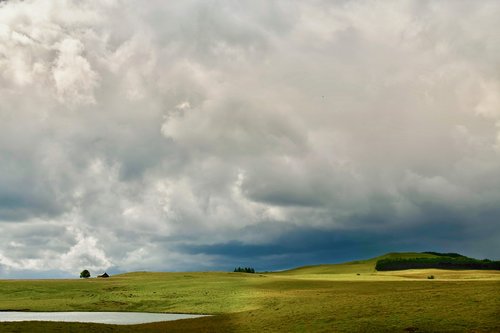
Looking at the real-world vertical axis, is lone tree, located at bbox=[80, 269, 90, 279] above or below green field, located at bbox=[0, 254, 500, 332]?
above

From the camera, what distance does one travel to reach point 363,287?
9319cm

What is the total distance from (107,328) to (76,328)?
3.29 metres

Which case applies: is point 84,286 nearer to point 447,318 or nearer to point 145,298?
point 145,298

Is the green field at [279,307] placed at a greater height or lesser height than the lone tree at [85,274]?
lesser

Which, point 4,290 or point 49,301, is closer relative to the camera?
point 49,301

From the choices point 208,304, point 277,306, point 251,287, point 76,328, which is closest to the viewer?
point 76,328

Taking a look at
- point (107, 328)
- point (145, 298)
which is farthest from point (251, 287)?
point (107, 328)

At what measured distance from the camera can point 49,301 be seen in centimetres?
9419

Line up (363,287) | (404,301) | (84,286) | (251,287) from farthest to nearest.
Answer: (84,286), (251,287), (363,287), (404,301)

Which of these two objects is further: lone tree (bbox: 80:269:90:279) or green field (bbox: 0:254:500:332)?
lone tree (bbox: 80:269:90:279)

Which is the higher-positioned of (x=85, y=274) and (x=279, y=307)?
(x=85, y=274)

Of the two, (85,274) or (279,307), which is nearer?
(279,307)

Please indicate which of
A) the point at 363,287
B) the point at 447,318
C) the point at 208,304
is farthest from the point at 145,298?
the point at 447,318

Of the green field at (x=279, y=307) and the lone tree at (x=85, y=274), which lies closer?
the green field at (x=279, y=307)
